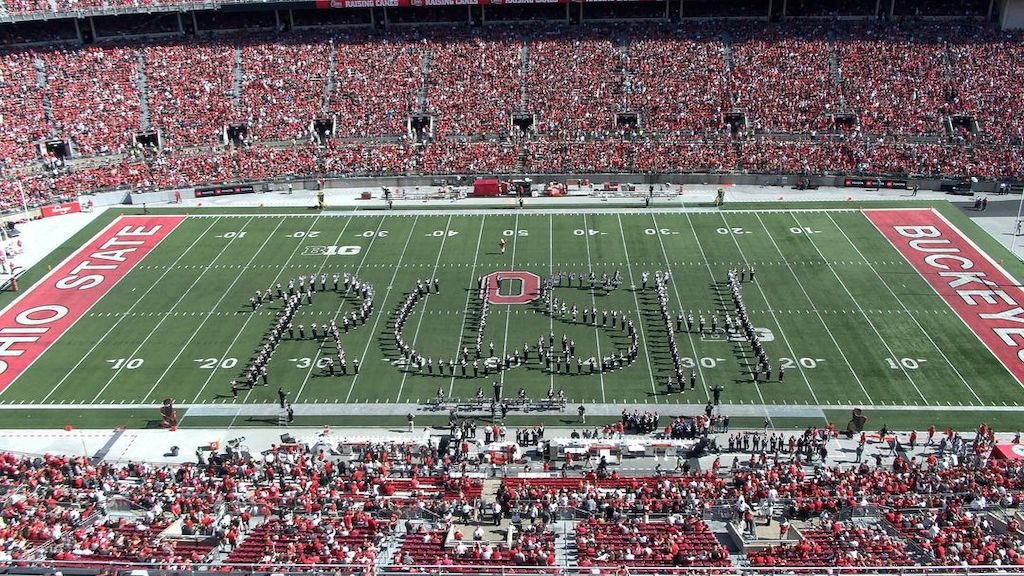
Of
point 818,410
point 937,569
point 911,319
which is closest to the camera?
point 937,569

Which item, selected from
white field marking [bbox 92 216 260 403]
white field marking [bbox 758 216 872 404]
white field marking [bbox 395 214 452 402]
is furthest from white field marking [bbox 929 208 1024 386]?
white field marking [bbox 92 216 260 403]

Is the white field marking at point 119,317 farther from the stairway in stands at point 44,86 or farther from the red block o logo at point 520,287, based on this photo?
the red block o logo at point 520,287

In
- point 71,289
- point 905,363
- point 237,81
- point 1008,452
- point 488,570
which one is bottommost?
point 905,363

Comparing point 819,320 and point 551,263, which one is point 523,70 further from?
point 819,320

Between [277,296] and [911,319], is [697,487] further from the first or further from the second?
[277,296]

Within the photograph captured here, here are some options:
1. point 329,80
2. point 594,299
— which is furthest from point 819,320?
point 329,80

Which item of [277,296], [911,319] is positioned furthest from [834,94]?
[277,296]
